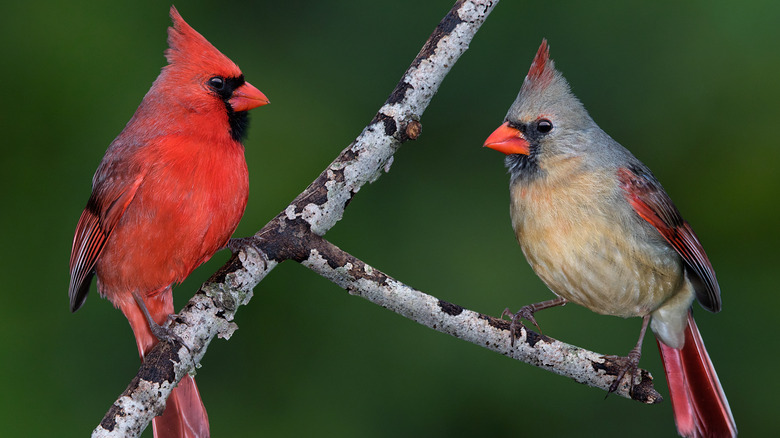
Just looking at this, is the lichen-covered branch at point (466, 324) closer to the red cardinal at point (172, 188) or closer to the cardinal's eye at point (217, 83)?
the red cardinal at point (172, 188)

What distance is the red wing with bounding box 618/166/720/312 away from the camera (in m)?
2.37

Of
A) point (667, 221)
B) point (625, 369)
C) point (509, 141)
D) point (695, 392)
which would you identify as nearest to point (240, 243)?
point (509, 141)

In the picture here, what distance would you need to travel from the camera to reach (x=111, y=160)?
2.29 m

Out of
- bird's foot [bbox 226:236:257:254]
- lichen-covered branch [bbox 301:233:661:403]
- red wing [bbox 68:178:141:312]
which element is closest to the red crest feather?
red wing [bbox 68:178:141:312]

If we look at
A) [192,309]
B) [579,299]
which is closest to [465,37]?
[579,299]

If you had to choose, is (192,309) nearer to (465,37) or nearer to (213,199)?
(213,199)

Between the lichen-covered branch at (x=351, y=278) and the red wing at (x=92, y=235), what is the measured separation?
13.3 inches

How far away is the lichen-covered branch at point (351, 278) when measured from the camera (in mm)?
1998

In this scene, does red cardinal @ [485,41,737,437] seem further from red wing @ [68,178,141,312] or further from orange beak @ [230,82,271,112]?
red wing @ [68,178,141,312]

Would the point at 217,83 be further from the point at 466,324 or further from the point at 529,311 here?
the point at 529,311

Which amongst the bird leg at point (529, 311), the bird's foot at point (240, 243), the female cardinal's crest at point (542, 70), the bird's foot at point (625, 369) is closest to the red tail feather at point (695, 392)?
the bird leg at point (529, 311)

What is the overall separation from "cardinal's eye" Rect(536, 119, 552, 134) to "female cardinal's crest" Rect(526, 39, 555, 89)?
10 centimetres

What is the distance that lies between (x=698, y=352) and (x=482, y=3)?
4.47 ft

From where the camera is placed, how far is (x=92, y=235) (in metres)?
2.27
